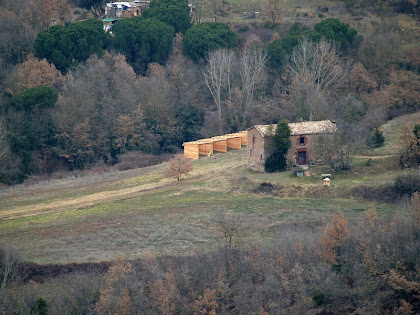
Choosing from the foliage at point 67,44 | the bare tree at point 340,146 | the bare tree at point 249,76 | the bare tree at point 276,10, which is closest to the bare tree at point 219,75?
the bare tree at point 249,76

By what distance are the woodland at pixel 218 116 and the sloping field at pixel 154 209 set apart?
4.05 feet

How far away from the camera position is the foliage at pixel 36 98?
2810 inches

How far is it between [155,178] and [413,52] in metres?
36.7

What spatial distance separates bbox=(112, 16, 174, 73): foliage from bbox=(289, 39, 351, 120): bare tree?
15.3 meters

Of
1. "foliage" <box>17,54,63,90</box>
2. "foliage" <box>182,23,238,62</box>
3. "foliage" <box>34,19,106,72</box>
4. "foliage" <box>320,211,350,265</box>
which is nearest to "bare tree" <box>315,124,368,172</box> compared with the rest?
"foliage" <box>320,211,350,265</box>

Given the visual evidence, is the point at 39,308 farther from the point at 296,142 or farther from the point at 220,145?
the point at 220,145

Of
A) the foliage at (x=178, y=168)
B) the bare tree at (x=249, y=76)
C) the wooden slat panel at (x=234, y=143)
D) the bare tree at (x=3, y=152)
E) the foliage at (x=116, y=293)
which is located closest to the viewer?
the foliage at (x=116, y=293)

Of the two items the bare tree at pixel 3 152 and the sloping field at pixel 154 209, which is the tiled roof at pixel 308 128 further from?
the bare tree at pixel 3 152

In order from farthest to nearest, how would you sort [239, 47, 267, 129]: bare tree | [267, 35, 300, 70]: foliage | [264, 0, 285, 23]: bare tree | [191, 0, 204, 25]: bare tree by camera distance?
[191, 0, 204, 25]: bare tree < [264, 0, 285, 23]: bare tree < [267, 35, 300, 70]: foliage < [239, 47, 267, 129]: bare tree

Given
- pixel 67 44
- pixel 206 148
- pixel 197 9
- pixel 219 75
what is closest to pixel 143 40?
pixel 67 44

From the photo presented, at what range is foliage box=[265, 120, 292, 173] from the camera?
56062mm

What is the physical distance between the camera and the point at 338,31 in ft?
276

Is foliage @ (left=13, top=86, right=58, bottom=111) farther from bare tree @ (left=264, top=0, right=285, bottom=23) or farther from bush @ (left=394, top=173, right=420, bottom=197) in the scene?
bush @ (left=394, top=173, right=420, bottom=197)

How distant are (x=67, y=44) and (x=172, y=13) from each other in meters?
15.0
